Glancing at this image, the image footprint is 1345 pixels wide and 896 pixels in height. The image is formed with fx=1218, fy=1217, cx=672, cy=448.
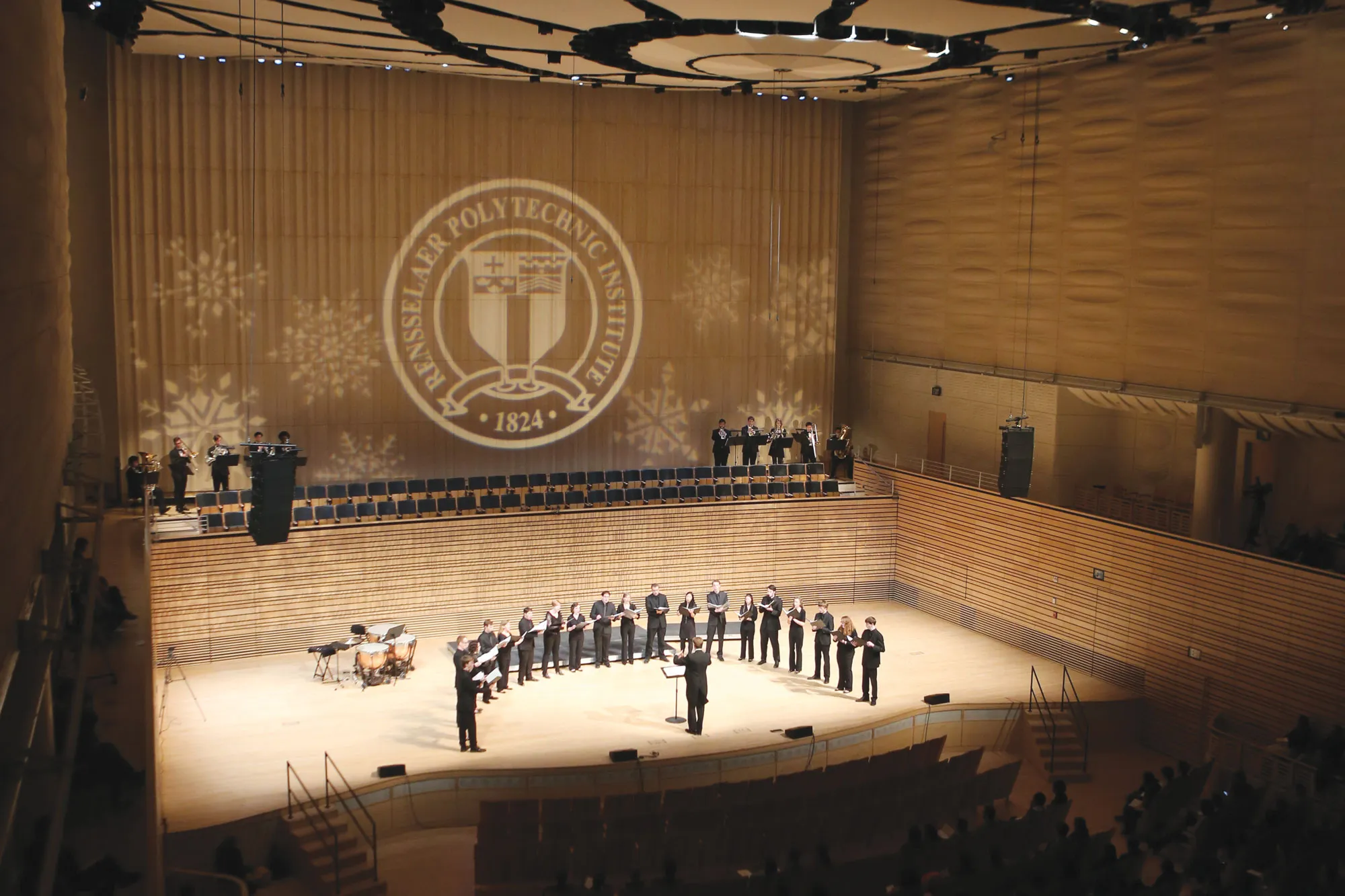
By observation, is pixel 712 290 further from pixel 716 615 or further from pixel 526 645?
pixel 526 645

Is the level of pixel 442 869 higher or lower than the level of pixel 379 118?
lower

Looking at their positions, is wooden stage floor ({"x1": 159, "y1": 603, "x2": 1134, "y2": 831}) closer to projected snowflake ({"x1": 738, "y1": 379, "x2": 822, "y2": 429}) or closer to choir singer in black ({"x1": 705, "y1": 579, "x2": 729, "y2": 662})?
choir singer in black ({"x1": 705, "y1": 579, "x2": 729, "y2": 662})

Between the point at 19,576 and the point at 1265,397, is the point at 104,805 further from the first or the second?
the point at 1265,397

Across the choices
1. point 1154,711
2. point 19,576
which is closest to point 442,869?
point 19,576

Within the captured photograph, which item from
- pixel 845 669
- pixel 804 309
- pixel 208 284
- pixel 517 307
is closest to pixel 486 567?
pixel 517 307

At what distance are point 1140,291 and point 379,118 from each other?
420 inches

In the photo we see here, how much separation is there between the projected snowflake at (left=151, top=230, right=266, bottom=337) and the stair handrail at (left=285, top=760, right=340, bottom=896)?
24.8ft

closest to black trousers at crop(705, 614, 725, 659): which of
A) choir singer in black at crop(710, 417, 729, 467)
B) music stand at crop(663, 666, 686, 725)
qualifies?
music stand at crop(663, 666, 686, 725)

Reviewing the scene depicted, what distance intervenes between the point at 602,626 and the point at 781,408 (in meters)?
6.64

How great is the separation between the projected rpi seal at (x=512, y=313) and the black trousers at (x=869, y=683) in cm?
700

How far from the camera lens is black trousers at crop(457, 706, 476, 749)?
12289mm

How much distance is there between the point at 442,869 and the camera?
34.9ft

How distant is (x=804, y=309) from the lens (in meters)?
20.5

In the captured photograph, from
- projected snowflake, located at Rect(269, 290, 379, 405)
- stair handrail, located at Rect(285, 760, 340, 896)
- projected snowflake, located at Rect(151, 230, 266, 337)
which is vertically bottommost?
stair handrail, located at Rect(285, 760, 340, 896)
